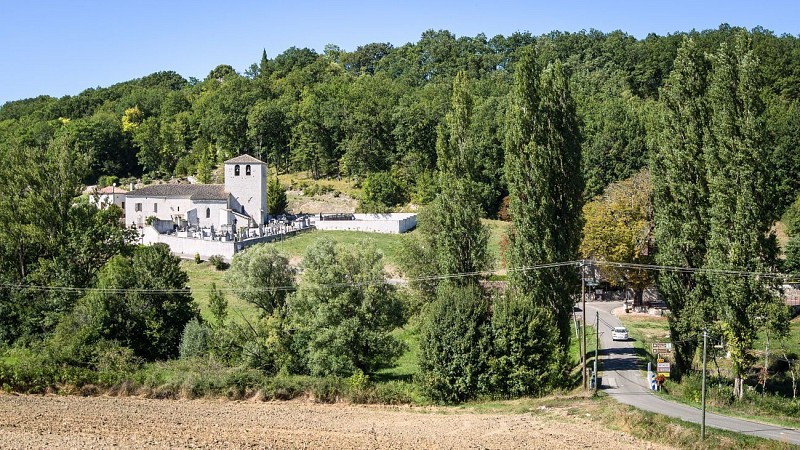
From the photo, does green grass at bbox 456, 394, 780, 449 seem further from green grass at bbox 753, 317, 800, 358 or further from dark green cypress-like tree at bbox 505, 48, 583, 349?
green grass at bbox 753, 317, 800, 358

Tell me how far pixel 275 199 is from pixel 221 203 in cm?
767

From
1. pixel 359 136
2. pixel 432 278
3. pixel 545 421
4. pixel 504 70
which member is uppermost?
pixel 504 70

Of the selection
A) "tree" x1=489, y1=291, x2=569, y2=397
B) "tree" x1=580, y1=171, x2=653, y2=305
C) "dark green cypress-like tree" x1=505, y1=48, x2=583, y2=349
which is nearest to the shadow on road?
"dark green cypress-like tree" x1=505, y1=48, x2=583, y2=349

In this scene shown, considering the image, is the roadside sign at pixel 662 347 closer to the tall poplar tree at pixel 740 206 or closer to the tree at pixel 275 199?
the tall poplar tree at pixel 740 206

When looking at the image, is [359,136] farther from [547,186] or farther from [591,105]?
[547,186]

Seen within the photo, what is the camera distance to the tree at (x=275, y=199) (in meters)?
80.8

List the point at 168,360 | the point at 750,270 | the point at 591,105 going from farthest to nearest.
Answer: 1. the point at 591,105
2. the point at 168,360
3. the point at 750,270

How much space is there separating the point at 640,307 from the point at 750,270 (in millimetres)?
21573

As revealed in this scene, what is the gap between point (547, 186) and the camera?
1447 inches

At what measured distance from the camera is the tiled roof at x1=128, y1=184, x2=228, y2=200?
247 feet

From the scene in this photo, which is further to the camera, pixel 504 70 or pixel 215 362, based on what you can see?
pixel 504 70

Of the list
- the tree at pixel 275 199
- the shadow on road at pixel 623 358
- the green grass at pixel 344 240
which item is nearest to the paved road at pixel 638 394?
the shadow on road at pixel 623 358

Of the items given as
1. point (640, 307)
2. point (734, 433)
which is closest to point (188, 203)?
point (640, 307)

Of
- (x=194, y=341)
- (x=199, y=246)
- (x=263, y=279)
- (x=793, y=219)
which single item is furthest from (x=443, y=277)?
(x=793, y=219)
